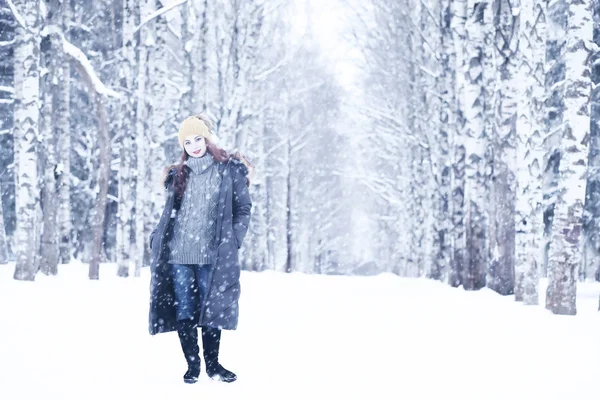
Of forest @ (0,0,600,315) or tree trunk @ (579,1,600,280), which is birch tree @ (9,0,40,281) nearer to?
forest @ (0,0,600,315)

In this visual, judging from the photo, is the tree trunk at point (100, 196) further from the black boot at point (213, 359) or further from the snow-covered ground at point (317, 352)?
the black boot at point (213, 359)

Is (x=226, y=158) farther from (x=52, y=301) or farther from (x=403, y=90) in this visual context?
(x=403, y=90)

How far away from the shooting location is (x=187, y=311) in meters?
5.43

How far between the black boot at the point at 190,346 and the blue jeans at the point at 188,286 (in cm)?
6

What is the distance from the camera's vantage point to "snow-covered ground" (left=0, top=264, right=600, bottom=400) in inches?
210

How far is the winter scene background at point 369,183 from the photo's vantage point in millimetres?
6227

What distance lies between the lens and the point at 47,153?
15.2 meters

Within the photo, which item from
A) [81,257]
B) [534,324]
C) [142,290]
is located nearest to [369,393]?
[534,324]

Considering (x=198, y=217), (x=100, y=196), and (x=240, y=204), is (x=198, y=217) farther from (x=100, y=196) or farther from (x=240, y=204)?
(x=100, y=196)

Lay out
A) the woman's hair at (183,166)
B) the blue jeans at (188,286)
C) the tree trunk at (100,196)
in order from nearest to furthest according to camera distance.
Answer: the blue jeans at (188,286), the woman's hair at (183,166), the tree trunk at (100,196)

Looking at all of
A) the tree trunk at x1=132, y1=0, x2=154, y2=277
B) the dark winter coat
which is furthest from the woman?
the tree trunk at x1=132, y1=0, x2=154, y2=277

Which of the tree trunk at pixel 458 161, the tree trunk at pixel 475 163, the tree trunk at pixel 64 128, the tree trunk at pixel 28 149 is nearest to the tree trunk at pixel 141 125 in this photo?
the tree trunk at pixel 64 128

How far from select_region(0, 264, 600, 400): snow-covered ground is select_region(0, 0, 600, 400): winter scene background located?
0.12 ft

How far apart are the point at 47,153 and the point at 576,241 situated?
10.7m
